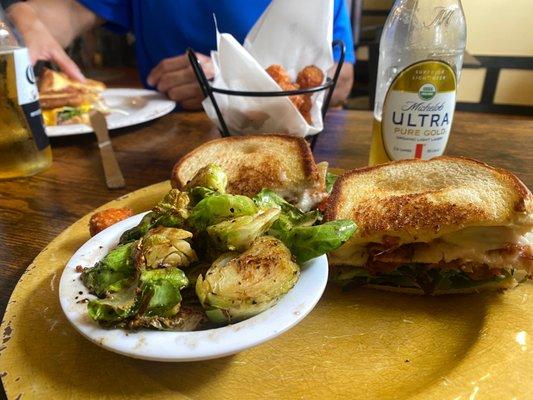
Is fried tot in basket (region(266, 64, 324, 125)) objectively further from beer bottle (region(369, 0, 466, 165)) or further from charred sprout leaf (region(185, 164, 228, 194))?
charred sprout leaf (region(185, 164, 228, 194))

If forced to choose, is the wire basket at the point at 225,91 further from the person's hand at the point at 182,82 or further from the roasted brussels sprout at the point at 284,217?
the person's hand at the point at 182,82

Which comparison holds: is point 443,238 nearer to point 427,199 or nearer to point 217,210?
point 427,199

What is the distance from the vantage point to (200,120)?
1.87 metres

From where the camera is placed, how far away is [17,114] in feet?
4.25

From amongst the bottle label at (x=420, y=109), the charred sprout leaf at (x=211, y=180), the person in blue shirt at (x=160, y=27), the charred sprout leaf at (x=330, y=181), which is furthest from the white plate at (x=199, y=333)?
the person in blue shirt at (x=160, y=27)

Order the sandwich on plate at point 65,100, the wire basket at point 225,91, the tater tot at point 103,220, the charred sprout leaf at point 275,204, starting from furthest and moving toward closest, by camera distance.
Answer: the sandwich on plate at point 65,100 → the wire basket at point 225,91 → the tater tot at point 103,220 → the charred sprout leaf at point 275,204

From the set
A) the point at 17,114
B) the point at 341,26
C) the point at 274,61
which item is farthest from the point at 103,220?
the point at 341,26

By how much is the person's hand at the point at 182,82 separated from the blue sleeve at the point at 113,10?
0.80 metres

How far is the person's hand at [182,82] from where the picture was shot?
2.08 m

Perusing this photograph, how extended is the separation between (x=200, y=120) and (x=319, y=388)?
1446 millimetres

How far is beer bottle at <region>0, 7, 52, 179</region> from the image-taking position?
1.27m

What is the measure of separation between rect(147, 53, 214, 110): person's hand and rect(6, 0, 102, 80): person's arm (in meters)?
0.55

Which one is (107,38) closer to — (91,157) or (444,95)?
(91,157)

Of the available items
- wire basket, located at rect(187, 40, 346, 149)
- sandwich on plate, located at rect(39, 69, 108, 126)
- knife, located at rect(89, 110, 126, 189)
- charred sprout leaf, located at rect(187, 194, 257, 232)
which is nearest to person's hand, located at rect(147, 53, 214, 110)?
sandwich on plate, located at rect(39, 69, 108, 126)
